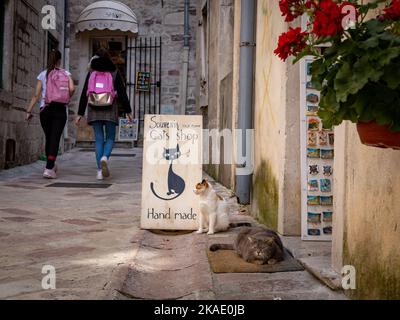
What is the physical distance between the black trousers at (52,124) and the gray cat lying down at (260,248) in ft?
15.4

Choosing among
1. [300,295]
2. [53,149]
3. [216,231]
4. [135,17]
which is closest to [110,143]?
[53,149]

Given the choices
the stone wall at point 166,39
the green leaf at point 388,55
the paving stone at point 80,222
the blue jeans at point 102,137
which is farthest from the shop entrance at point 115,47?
the green leaf at point 388,55

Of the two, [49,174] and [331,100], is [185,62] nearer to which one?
[49,174]

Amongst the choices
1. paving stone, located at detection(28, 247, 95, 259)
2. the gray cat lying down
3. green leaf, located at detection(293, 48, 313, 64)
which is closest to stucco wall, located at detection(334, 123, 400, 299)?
the gray cat lying down

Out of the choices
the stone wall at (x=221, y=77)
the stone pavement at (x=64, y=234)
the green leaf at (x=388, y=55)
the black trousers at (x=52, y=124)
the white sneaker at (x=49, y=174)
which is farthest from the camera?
the white sneaker at (x=49, y=174)

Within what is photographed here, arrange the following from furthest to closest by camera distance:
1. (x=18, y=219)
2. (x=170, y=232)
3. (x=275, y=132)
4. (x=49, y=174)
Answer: (x=49, y=174), (x=18, y=219), (x=170, y=232), (x=275, y=132)

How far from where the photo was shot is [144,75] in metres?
14.4

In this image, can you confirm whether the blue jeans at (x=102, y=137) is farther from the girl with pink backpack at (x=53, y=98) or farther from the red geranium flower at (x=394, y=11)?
the red geranium flower at (x=394, y=11)

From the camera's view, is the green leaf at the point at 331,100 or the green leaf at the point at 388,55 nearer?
the green leaf at the point at 388,55

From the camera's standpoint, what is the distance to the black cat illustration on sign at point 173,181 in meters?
4.47

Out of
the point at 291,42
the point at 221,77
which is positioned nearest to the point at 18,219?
the point at 291,42

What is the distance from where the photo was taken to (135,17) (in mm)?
14406

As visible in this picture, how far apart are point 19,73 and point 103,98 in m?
2.24
